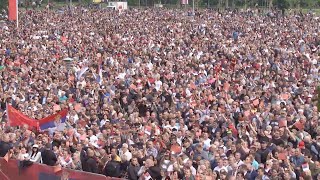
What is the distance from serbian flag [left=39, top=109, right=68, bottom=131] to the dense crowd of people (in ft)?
0.58

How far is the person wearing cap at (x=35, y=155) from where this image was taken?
15.9 metres

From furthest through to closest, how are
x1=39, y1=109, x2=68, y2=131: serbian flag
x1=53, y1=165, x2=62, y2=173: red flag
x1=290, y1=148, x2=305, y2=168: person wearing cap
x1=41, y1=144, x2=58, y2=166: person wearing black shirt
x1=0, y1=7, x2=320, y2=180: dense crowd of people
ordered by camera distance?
x1=39, y1=109, x2=68, y2=131: serbian flag, x1=41, y1=144, x2=58, y2=166: person wearing black shirt, x1=0, y1=7, x2=320, y2=180: dense crowd of people, x1=53, y1=165, x2=62, y2=173: red flag, x1=290, y1=148, x2=305, y2=168: person wearing cap

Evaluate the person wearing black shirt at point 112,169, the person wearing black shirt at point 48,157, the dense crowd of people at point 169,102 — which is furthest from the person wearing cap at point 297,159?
the person wearing black shirt at point 48,157

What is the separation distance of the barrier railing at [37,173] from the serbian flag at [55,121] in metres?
2.92

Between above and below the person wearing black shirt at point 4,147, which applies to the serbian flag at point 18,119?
above

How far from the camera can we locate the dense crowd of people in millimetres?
15070

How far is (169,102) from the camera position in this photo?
2256 cm

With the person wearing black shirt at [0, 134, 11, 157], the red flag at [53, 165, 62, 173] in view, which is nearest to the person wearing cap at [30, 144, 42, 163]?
the person wearing black shirt at [0, 134, 11, 157]

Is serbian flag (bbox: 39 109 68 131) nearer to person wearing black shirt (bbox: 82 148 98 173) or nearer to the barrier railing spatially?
the barrier railing

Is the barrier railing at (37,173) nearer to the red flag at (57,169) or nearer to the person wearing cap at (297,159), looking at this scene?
the red flag at (57,169)

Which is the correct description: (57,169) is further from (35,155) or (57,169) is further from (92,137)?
(92,137)

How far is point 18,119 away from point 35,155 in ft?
10.7

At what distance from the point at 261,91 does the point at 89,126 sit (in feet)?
18.6

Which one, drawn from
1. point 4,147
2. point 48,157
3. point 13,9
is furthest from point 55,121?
point 13,9
